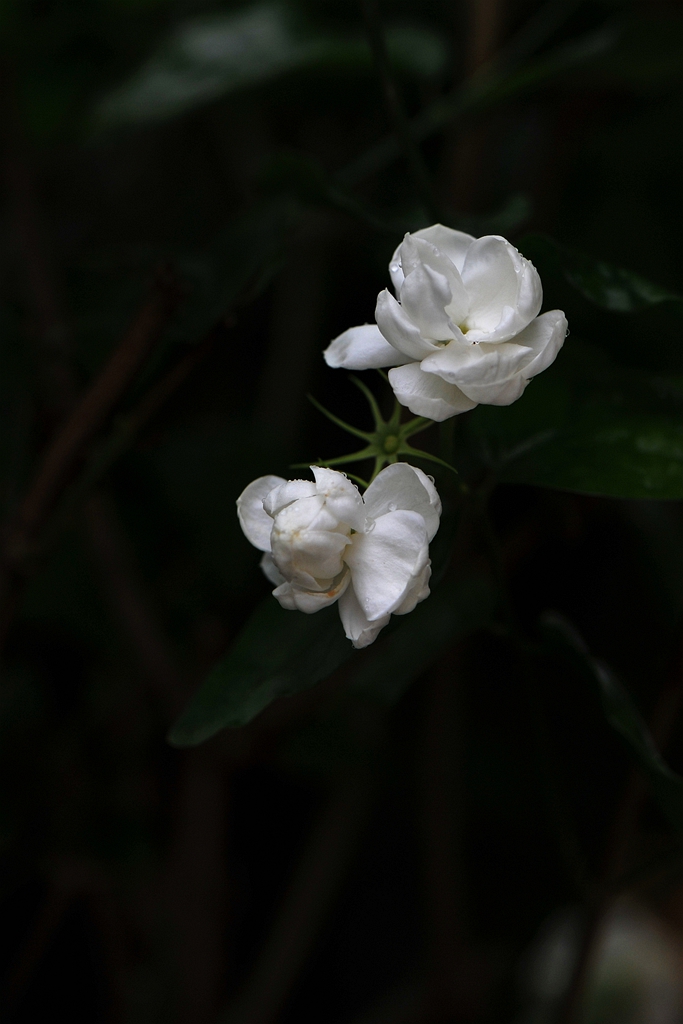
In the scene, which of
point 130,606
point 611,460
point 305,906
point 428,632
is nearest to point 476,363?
point 611,460

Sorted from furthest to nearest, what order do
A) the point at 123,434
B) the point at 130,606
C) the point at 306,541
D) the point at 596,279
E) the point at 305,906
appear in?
the point at 305,906 < the point at 130,606 < the point at 123,434 < the point at 596,279 < the point at 306,541

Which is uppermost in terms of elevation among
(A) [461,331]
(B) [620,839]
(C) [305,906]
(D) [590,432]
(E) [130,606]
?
(A) [461,331]

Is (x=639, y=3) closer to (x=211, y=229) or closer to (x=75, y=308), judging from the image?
(x=211, y=229)

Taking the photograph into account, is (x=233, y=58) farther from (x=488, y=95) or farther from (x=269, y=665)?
(x=269, y=665)

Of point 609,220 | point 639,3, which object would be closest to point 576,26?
point 639,3

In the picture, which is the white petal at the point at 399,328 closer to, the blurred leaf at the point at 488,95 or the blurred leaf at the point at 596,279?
the blurred leaf at the point at 596,279

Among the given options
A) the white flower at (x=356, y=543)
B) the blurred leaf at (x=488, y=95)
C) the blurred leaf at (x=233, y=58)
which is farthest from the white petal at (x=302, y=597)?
the blurred leaf at (x=233, y=58)

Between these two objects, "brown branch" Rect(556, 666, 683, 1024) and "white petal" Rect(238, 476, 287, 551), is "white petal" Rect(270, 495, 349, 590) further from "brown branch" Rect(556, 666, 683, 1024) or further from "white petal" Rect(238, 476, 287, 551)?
"brown branch" Rect(556, 666, 683, 1024)

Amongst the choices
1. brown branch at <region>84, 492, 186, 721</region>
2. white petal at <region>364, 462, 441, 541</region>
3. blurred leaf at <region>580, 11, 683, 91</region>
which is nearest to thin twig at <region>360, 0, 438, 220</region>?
white petal at <region>364, 462, 441, 541</region>
